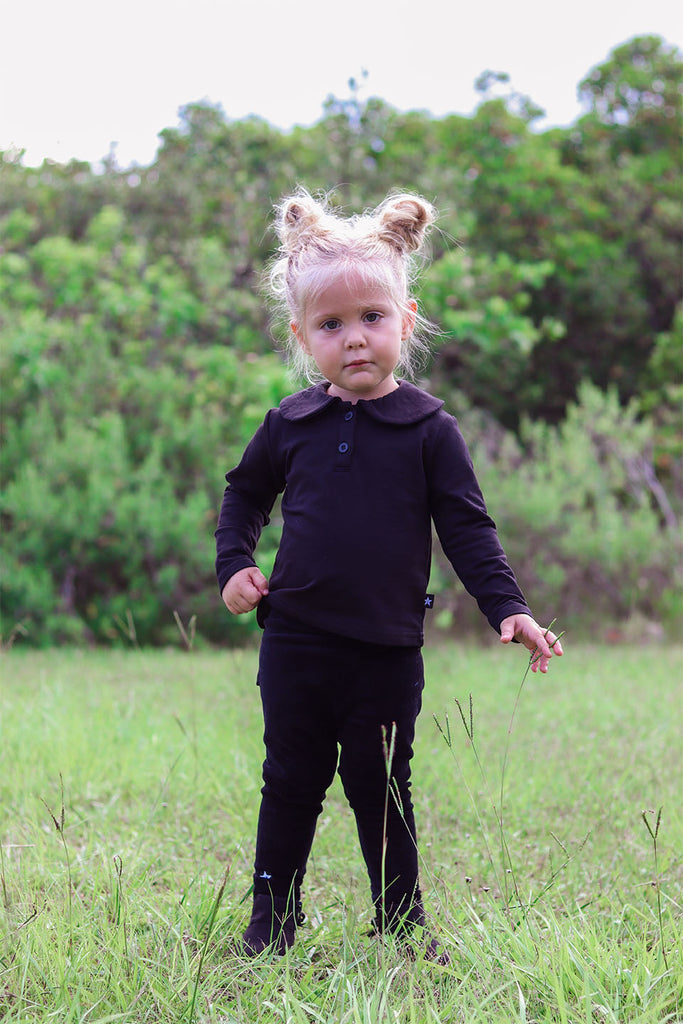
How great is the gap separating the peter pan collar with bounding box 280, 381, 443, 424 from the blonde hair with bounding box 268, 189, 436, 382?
0.19 m

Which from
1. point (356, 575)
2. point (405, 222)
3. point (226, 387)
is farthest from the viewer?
point (226, 387)

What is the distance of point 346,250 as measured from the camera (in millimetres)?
2559

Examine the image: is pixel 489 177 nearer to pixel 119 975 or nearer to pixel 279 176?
pixel 279 176

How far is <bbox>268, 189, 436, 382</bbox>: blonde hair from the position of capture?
2.54 m

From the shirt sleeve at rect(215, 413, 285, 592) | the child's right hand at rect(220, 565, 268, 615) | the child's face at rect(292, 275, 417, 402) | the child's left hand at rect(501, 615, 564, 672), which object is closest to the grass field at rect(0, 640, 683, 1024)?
the child's left hand at rect(501, 615, 564, 672)

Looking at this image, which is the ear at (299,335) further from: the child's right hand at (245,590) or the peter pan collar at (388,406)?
the child's right hand at (245,590)

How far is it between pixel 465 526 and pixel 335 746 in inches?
26.2

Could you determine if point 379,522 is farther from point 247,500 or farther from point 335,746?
point 335,746

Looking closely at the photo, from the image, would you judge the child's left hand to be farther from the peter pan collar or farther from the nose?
the nose

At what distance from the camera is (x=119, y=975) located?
2305 mm

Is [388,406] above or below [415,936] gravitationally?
above

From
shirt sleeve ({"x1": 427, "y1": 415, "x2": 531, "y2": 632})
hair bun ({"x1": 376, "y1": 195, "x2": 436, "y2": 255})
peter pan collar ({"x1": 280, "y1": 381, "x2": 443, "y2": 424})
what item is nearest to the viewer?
shirt sleeve ({"x1": 427, "y1": 415, "x2": 531, "y2": 632})

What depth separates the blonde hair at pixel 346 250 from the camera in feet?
8.32

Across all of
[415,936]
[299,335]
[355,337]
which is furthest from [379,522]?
[415,936]
